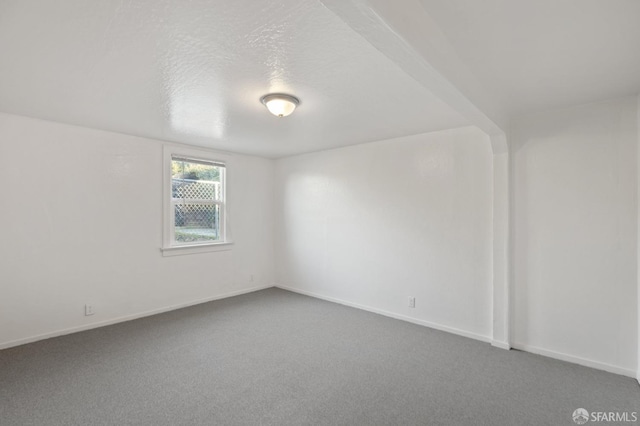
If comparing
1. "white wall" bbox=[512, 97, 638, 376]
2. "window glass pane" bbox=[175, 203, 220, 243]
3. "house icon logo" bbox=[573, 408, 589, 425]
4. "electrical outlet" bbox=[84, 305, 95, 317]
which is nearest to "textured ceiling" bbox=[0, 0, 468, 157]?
"white wall" bbox=[512, 97, 638, 376]

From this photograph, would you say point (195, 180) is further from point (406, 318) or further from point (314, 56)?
point (406, 318)

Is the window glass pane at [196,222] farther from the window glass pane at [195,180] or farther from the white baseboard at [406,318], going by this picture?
the white baseboard at [406,318]

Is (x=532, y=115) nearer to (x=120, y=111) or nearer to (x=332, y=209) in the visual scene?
(x=332, y=209)

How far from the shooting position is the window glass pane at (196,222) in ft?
14.5

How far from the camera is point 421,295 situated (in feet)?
12.2

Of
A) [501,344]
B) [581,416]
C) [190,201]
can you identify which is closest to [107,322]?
[190,201]

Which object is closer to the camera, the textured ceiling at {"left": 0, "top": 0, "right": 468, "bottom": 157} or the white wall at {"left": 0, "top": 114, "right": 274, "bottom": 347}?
the textured ceiling at {"left": 0, "top": 0, "right": 468, "bottom": 157}

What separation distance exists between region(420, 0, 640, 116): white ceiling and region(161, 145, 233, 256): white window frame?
3.74m

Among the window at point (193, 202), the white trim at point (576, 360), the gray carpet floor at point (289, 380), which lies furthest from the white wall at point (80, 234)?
the white trim at point (576, 360)

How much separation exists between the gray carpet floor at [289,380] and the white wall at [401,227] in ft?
1.68

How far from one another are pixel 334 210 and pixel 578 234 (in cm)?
284

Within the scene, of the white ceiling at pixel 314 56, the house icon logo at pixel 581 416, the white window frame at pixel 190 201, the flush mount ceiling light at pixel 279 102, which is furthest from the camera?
the white window frame at pixel 190 201

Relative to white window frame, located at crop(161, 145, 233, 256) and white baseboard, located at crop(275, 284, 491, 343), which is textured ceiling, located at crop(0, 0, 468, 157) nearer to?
white window frame, located at crop(161, 145, 233, 256)

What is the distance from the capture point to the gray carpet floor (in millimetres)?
2035
